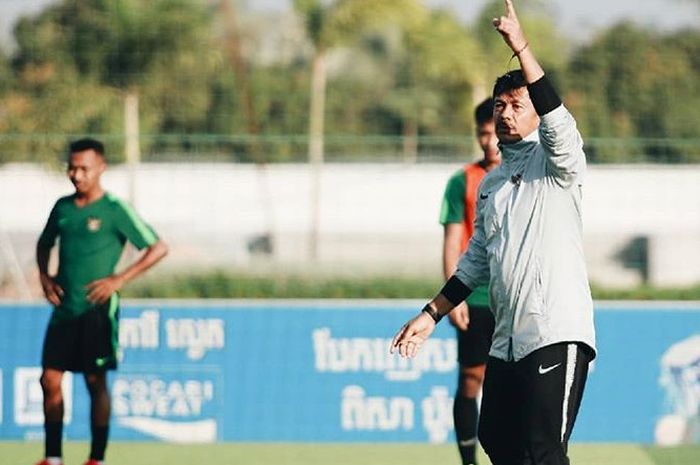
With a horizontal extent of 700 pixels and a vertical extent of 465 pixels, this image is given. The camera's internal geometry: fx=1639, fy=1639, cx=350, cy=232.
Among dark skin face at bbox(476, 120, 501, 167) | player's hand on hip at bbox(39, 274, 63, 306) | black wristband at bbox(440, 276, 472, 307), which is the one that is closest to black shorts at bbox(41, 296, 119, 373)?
player's hand on hip at bbox(39, 274, 63, 306)

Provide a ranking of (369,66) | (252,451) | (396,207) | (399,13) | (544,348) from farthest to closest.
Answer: (369,66)
(399,13)
(396,207)
(252,451)
(544,348)

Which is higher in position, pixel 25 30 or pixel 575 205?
pixel 25 30

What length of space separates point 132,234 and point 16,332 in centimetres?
240

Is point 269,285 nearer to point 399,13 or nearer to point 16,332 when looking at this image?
point 16,332

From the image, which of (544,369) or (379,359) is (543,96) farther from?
(379,359)

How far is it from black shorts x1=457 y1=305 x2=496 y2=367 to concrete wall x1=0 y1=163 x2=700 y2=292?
149 inches

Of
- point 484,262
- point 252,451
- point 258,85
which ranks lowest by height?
point 252,451

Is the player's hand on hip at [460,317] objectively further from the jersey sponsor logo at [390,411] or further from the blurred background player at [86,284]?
the jersey sponsor logo at [390,411]

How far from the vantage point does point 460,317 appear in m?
8.47

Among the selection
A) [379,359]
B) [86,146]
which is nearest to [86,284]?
[86,146]

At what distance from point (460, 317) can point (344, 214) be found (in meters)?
5.20

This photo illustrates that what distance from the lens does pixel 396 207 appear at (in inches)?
540

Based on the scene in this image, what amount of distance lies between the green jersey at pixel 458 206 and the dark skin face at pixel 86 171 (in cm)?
192

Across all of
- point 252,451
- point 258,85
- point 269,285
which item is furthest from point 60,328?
point 258,85
